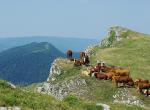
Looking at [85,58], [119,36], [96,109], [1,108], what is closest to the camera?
[1,108]

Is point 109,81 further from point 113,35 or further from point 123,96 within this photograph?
point 113,35

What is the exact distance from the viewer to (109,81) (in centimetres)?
5462

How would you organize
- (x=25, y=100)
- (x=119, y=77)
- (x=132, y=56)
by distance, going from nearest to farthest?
(x=25, y=100) → (x=119, y=77) → (x=132, y=56)

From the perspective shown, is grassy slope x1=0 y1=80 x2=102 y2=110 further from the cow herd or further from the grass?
the cow herd

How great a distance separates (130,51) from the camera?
273 feet

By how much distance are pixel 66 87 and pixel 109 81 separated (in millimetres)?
6771

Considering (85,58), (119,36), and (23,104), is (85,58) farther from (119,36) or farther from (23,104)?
(23,104)

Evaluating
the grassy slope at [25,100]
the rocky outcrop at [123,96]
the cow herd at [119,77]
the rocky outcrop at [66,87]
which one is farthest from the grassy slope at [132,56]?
the grassy slope at [25,100]

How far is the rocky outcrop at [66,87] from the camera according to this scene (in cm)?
5528

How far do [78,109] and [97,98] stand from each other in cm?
2512

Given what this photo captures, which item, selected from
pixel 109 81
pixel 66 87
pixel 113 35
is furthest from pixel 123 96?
pixel 113 35

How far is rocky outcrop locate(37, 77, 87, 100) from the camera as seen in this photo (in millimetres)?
55281

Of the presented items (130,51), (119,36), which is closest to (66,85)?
(130,51)

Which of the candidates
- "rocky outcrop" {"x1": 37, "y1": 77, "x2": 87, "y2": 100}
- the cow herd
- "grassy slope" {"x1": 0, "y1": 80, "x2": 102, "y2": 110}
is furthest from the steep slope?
"grassy slope" {"x1": 0, "y1": 80, "x2": 102, "y2": 110}
